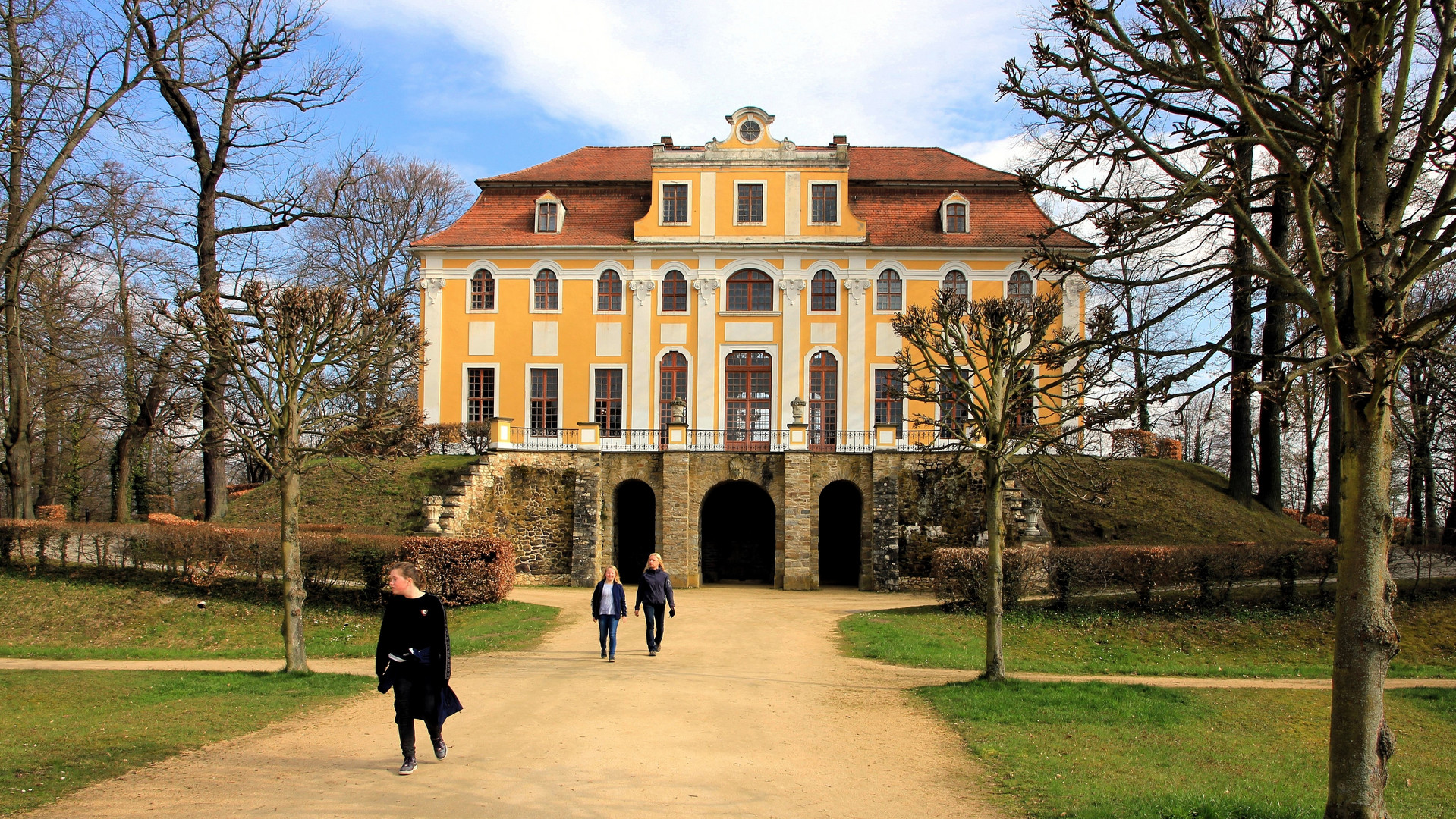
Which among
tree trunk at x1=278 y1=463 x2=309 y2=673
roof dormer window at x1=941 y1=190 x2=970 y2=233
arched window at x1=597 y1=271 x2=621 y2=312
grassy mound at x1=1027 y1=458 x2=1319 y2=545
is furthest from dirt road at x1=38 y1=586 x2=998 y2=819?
roof dormer window at x1=941 y1=190 x2=970 y2=233

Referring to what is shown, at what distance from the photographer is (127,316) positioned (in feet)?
82.5

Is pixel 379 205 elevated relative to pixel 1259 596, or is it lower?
elevated

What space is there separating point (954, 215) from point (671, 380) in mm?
10715

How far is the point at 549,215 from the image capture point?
104 feet

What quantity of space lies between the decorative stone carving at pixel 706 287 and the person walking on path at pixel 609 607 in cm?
1812

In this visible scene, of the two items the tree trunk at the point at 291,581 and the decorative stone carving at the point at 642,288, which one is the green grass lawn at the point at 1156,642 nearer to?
the tree trunk at the point at 291,581

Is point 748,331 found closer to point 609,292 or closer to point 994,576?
point 609,292

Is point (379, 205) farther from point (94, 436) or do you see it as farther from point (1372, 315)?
point (1372, 315)

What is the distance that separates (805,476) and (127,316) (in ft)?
59.5

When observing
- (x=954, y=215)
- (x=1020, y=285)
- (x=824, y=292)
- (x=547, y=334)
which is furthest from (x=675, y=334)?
(x=1020, y=285)

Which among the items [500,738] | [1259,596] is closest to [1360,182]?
[500,738]

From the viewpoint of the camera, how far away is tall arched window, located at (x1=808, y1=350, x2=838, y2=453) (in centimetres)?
3117

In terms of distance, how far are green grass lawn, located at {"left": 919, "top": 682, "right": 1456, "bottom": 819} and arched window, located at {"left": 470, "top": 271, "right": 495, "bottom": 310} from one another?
23027 millimetres

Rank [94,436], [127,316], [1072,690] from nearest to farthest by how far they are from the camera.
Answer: [1072,690] → [127,316] → [94,436]
